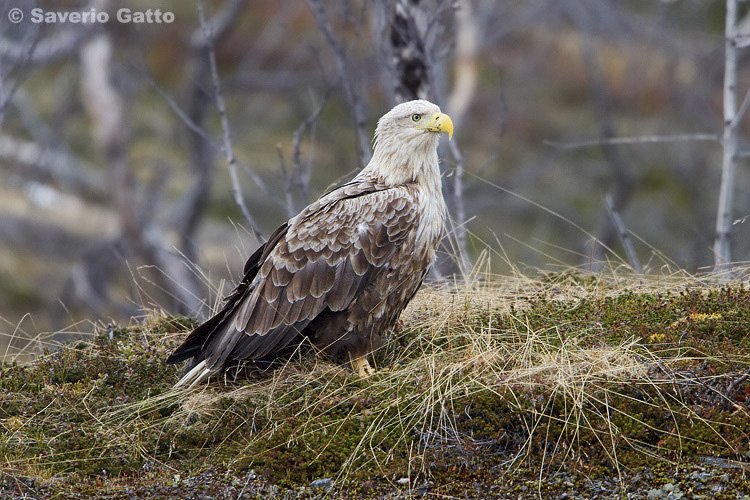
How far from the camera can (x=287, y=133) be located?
2056 cm

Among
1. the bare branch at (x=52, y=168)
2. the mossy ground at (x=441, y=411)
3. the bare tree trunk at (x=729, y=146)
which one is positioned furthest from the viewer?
the bare branch at (x=52, y=168)

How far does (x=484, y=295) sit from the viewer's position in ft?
17.8

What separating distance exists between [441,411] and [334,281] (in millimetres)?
958

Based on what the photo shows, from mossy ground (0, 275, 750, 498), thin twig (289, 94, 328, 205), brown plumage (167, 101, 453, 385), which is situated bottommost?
mossy ground (0, 275, 750, 498)

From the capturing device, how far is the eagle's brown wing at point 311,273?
4559mm

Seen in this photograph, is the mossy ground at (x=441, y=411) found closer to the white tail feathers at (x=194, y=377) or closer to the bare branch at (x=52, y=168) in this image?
the white tail feathers at (x=194, y=377)

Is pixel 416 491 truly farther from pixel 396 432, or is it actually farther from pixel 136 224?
pixel 136 224

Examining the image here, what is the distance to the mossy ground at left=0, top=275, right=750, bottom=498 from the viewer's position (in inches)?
149

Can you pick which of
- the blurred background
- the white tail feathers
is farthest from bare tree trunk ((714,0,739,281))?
the blurred background

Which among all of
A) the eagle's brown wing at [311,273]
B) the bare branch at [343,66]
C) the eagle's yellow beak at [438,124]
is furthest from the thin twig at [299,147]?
the eagle's brown wing at [311,273]

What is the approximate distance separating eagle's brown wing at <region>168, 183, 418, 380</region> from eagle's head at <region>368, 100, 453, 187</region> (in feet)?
0.63

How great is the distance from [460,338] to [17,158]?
1292 cm

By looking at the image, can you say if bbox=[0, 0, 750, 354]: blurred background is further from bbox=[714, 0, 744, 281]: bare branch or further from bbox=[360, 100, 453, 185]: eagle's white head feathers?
bbox=[360, 100, 453, 185]: eagle's white head feathers

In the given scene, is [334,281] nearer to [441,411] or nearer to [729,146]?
[441,411]
